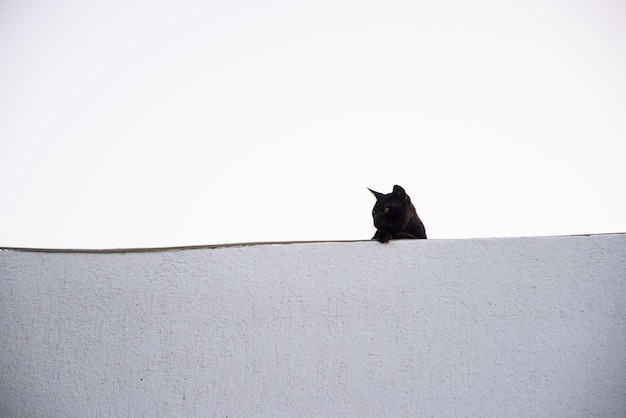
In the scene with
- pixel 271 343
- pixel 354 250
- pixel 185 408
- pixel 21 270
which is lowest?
pixel 185 408

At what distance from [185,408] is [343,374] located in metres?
0.68

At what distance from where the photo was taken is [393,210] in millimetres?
2492

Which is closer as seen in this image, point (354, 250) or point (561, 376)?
point (561, 376)

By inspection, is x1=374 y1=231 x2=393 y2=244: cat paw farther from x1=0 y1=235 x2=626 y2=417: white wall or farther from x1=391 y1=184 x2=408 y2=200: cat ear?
x1=391 y1=184 x2=408 y2=200: cat ear

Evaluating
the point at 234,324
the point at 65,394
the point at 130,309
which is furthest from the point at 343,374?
the point at 65,394

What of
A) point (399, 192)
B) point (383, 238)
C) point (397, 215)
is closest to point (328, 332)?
point (383, 238)

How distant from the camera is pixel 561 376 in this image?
1760 millimetres

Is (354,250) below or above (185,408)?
above

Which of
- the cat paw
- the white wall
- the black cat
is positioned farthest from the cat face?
the white wall

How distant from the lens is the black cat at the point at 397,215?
245 centimetres

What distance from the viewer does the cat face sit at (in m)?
2.44

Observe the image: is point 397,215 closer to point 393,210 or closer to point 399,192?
point 393,210

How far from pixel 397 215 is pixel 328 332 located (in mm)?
938

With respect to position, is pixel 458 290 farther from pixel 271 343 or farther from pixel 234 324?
pixel 234 324
